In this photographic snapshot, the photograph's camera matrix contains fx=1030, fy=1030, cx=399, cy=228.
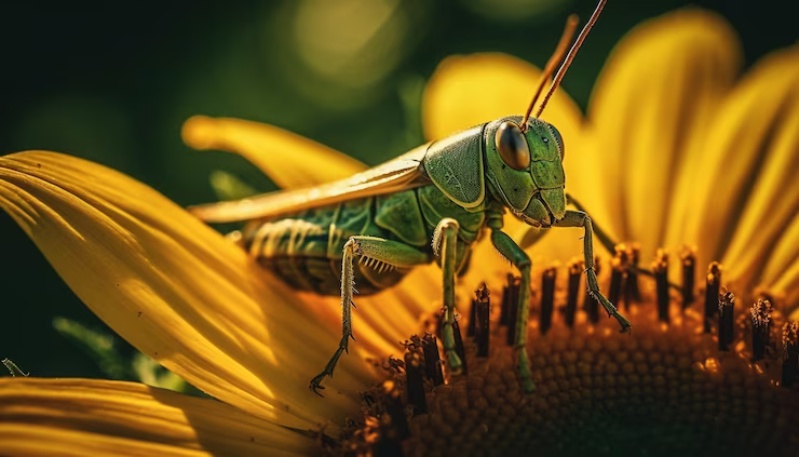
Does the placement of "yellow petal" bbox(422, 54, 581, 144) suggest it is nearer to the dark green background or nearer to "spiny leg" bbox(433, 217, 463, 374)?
the dark green background

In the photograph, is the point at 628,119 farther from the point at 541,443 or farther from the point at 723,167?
the point at 541,443

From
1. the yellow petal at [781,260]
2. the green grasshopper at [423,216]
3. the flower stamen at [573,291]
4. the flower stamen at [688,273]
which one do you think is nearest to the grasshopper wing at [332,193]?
the green grasshopper at [423,216]

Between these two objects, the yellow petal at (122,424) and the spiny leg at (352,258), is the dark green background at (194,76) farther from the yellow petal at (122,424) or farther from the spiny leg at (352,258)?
the yellow petal at (122,424)

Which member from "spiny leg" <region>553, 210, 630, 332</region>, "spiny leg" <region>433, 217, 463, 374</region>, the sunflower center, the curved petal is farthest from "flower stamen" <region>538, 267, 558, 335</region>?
the curved petal

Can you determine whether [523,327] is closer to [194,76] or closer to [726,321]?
[726,321]

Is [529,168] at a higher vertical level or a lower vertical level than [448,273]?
higher

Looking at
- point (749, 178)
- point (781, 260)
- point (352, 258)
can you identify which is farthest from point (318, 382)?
point (749, 178)
